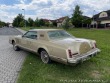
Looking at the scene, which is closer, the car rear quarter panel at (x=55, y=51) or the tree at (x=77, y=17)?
the car rear quarter panel at (x=55, y=51)

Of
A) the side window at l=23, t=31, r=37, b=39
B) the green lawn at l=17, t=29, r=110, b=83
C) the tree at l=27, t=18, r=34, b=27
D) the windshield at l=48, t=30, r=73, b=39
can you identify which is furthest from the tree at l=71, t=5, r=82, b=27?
the green lawn at l=17, t=29, r=110, b=83

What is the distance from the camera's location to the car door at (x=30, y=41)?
6.31 metres

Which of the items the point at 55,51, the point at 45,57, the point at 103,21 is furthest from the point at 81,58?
the point at 103,21

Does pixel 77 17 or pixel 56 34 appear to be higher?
pixel 77 17

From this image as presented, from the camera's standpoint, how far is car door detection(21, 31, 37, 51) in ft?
20.7

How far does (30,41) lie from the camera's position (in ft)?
21.5

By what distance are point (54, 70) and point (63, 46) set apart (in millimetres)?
1067

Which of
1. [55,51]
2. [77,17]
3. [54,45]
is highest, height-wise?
[77,17]

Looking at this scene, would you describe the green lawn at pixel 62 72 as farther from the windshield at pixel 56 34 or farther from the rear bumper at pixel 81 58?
the windshield at pixel 56 34

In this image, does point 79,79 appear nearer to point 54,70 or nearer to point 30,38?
point 54,70

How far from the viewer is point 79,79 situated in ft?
14.2

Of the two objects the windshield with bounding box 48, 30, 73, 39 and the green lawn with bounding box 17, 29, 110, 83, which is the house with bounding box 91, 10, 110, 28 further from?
→ the green lawn with bounding box 17, 29, 110, 83

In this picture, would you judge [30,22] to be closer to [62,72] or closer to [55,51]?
[55,51]

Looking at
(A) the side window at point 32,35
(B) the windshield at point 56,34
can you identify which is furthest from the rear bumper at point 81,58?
(A) the side window at point 32,35
